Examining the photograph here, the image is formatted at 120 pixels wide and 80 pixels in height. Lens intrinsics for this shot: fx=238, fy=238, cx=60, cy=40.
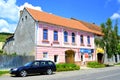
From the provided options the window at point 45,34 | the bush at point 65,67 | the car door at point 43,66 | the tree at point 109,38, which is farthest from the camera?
the tree at point 109,38

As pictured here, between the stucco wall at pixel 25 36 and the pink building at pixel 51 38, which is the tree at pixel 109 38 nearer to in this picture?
the pink building at pixel 51 38

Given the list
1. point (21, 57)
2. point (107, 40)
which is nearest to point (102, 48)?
point (107, 40)

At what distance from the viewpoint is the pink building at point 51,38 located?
35594 millimetres

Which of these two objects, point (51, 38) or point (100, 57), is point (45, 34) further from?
→ point (100, 57)

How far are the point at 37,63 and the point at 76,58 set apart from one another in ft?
57.1

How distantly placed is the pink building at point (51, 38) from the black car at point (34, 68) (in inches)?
295

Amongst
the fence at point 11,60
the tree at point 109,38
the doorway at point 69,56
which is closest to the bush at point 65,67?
the fence at point 11,60

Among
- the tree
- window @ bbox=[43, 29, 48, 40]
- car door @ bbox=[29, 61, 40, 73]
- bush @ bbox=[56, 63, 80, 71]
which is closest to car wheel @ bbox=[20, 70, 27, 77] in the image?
car door @ bbox=[29, 61, 40, 73]

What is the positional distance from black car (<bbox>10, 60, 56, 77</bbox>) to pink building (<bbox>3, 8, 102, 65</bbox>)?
24.6 ft

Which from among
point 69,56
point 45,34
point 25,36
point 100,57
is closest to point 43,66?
point 45,34

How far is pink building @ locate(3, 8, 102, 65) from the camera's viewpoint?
35.6m

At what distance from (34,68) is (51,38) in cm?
1242

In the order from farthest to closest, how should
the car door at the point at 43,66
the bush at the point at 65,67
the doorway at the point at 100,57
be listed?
the doorway at the point at 100,57 < the bush at the point at 65,67 < the car door at the point at 43,66

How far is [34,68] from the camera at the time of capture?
2552cm
